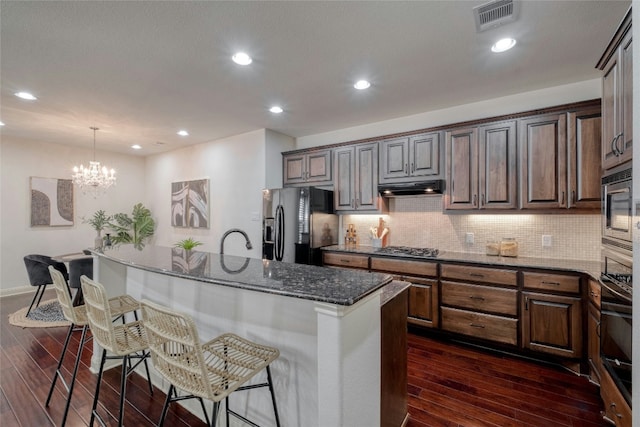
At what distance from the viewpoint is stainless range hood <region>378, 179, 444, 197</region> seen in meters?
3.32

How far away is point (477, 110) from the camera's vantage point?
339cm

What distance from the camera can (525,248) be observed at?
10.3 feet

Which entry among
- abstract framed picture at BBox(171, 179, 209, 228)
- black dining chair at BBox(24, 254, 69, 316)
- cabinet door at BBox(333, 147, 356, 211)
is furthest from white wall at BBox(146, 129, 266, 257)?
black dining chair at BBox(24, 254, 69, 316)

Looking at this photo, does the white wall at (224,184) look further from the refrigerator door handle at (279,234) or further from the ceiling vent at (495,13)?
the ceiling vent at (495,13)

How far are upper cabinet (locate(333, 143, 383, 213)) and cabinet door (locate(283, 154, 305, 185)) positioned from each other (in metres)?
0.60

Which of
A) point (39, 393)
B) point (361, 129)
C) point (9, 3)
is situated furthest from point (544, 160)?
point (39, 393)

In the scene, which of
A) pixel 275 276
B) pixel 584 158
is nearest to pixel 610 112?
pixel 584 158

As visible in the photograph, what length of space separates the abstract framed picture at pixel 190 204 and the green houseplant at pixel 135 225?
687mm

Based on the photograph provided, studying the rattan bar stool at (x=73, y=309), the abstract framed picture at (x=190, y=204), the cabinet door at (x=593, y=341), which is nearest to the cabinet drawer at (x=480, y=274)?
the cabinet door at (x=593, y=341)

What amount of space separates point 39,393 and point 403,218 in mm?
3910

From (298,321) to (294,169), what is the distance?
10.9 ft

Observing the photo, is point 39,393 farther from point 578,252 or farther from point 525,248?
point 578,252

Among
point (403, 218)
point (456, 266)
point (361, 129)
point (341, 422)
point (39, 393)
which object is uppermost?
point (361, 129)

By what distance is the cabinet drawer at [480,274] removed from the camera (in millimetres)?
2719
